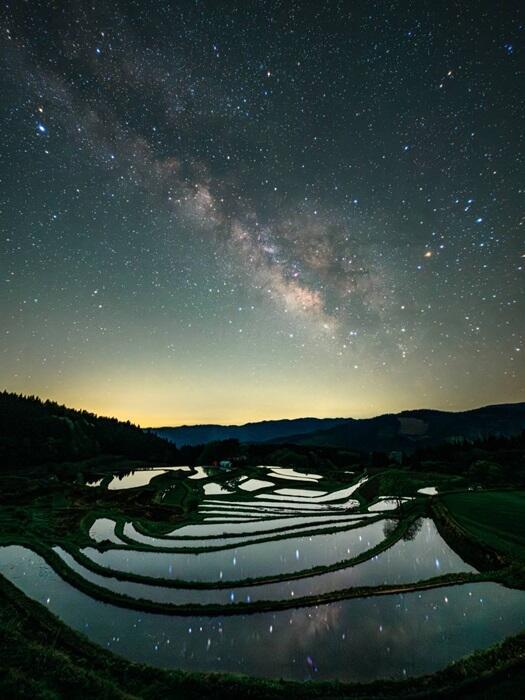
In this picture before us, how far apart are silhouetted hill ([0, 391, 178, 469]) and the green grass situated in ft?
328

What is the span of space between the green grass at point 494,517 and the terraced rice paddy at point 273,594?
2.76 m

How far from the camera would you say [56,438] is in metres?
114

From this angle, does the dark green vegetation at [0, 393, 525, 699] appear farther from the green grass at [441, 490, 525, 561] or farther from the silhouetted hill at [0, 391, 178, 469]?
the silhouetted hill at [0, 391, 178, 469]

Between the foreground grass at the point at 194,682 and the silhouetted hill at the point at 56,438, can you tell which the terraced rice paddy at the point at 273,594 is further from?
the silhouetted hill at the point at 56,438

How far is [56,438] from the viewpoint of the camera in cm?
11412

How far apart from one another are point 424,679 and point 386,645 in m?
2.71

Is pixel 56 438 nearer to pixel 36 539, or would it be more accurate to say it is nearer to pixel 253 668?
pixel 36 539

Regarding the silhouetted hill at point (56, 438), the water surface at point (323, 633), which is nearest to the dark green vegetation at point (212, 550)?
the water surface at point (323, 633)

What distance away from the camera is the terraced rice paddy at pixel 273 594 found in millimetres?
13109

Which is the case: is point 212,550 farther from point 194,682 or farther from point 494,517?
point 494,517

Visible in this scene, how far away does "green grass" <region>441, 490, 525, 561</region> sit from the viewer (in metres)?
23.4

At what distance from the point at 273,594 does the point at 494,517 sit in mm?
23305

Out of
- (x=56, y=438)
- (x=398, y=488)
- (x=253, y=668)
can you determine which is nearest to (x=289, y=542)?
(x=253, y=668)

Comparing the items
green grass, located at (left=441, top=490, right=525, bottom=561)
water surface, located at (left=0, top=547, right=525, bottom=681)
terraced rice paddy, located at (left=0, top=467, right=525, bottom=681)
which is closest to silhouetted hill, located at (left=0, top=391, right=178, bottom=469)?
terraced rice paddy, located at (left=0, top=467, right=525, bottom=681)
